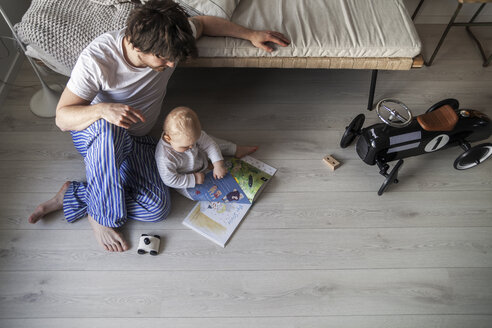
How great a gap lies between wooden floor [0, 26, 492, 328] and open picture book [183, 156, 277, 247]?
5 cm

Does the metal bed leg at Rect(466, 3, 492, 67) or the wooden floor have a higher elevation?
the metal bed leg at Rect(466, 3, 492, 67)

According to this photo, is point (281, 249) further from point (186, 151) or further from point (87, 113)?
point (87, 113)

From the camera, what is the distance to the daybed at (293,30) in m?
1.55

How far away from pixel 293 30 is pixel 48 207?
1396 millimetres

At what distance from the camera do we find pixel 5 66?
1.98m

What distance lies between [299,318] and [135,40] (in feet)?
3.85

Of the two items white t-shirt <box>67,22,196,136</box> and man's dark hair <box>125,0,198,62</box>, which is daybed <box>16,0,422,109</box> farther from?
man's dark hair <box>125,0,198,62</box>

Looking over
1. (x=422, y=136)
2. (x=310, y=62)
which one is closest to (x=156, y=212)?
(x=310, y=62)

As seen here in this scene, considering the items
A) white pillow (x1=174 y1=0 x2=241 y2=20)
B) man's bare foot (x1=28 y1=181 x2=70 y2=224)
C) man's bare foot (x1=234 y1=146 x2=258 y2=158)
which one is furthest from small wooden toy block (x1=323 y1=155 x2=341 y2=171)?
man's bare foot (x1=28 y1=181 x2=70 y2=224)

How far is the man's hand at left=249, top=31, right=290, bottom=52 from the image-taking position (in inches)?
61.8

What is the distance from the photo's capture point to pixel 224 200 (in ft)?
5.16

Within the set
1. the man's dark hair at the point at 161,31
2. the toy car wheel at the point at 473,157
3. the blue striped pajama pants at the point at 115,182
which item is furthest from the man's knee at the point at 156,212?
the toy car wheel at the point at 473,157

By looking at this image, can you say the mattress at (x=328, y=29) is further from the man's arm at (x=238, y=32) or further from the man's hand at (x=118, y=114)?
the man's hand at (x=118, y=114)

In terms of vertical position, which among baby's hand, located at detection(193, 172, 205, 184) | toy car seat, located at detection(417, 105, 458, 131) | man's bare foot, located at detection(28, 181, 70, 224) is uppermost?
toy car seat, located at detection(417, 105, 458, 131)
